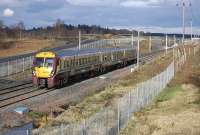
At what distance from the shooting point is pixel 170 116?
24.2m

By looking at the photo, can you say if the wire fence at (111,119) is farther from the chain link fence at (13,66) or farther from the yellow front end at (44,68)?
the chain link fence at (13,66)

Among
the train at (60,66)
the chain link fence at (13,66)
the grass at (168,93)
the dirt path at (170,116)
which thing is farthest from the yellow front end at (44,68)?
the chain link fence at (13,66)

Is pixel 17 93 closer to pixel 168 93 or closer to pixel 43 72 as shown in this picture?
pixel 43 72

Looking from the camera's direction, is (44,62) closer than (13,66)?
Yes

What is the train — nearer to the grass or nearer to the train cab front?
the train cab front

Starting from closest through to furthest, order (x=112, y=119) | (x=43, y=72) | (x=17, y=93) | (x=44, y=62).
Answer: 1. (x=112, y=119)
2. (x=17, y=93)
3. (x=43, y=72)
4. (x=44, y=62)

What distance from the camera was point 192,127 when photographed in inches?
829

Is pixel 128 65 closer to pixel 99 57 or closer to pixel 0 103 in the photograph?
pixel 99 57

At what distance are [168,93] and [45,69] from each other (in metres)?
11.0

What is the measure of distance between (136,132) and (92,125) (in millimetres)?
4871

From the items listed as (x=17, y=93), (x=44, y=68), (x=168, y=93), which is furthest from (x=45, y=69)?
(x=168, y=93)

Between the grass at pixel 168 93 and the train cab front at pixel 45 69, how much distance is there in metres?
9.04

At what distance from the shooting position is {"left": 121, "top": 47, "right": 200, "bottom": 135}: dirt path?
20156mm

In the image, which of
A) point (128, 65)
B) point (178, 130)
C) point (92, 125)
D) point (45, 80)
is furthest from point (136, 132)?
point (128, 65)
